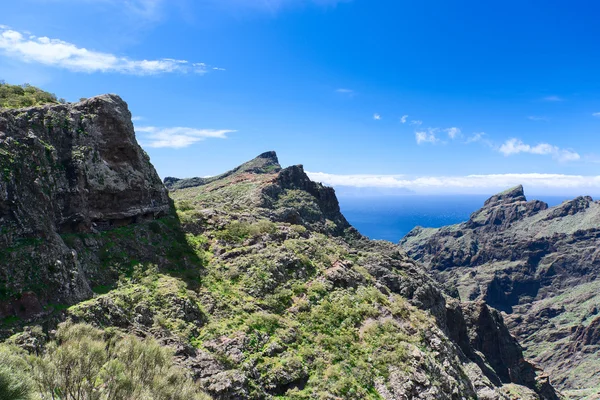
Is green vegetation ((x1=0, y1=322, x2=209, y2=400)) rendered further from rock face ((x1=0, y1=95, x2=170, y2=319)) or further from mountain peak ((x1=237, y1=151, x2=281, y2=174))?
mountain peak ((x1=237, y1=151, x2=281, y2=174))

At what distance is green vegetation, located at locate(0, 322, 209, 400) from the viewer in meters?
10.8

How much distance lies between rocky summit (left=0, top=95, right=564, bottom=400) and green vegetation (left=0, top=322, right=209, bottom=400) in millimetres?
75

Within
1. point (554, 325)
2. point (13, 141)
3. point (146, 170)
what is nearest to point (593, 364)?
point (554, 325)

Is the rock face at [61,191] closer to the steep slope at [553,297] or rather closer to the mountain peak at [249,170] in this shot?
the mountain peak at [249,170]

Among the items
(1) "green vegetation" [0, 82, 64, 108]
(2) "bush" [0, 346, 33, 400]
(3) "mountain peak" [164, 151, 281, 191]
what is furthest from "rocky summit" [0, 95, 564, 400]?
(3) "mountain peak" [164, 151, 281, 191]

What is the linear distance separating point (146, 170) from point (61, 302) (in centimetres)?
1502

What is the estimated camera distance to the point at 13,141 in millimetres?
19594

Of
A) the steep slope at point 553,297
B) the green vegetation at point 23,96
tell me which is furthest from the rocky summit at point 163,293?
the steep slope at point 553,297

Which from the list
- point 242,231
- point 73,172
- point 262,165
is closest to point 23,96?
point 73,172

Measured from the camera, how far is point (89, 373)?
1205 centimetres

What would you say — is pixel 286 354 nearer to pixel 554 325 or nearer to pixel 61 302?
pixel 61 302

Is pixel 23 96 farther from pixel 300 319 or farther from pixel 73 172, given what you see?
pixel 300 319

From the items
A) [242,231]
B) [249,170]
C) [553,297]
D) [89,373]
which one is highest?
[249,170]

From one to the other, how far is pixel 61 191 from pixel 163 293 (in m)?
9.54
